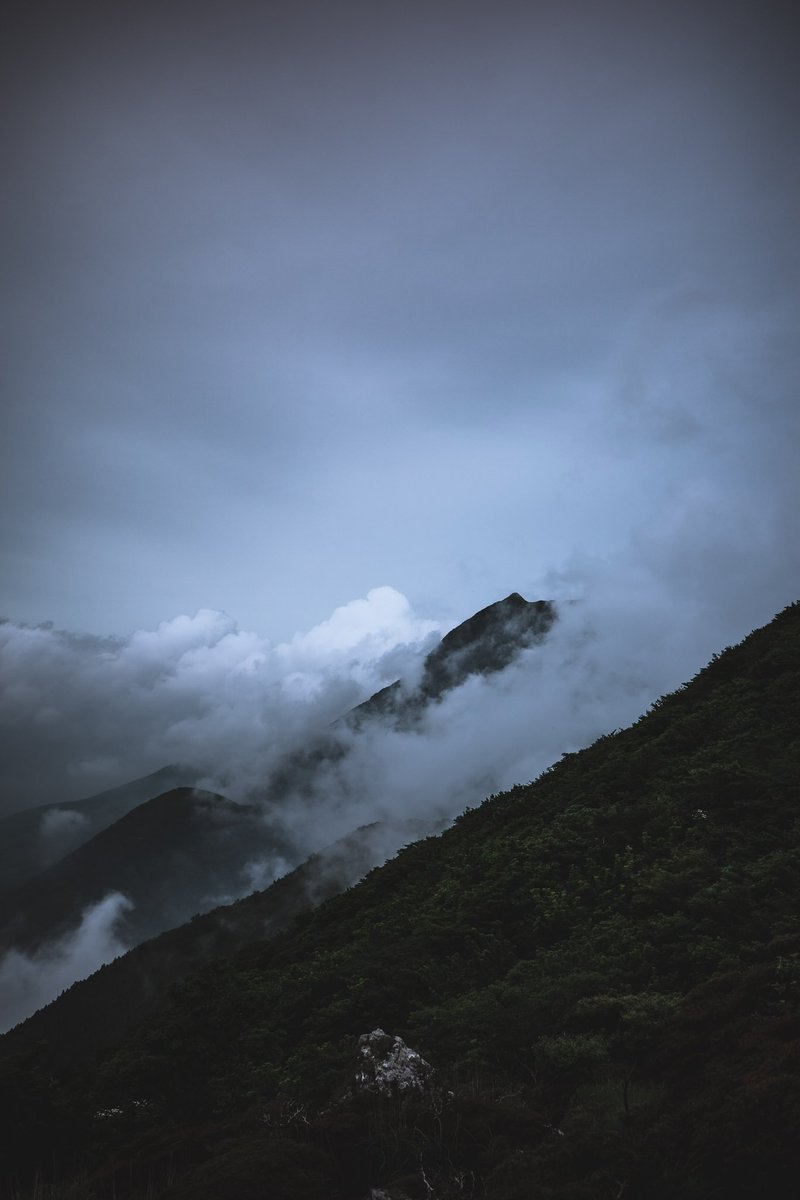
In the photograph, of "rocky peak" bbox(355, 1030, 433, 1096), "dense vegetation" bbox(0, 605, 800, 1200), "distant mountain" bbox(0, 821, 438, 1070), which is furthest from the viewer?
"distant mountain" bbox(0, 821, 438, 1070)

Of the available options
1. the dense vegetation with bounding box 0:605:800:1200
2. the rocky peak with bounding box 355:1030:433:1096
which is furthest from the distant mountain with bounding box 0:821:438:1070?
the rocky peak with bounding box 355:1030:433:1096

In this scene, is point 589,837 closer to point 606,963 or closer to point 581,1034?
point 606,963

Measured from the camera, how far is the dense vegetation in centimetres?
719

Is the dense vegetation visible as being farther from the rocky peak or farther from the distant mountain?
the distant mountain

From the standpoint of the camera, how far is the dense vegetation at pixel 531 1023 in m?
7.19

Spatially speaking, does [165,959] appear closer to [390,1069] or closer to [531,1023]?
[531,1023]

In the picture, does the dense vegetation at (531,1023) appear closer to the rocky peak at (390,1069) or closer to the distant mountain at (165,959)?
the rocky peak at (390,1069)

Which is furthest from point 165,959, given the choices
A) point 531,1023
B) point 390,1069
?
point 390,1069

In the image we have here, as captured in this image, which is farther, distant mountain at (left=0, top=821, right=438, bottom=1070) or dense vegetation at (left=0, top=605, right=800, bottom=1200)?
distant mountain at (left=0, top=821, right=438, bottom=1070)

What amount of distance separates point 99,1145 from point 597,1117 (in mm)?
9865

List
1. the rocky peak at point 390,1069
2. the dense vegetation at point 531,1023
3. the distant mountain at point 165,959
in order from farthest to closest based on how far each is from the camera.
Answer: the distant mountain at point 165,959 → the rocky peak at point 390,1069 → the dense vegetation at point 531,1023

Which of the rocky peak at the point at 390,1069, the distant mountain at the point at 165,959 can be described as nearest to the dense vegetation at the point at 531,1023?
the rocky peak at the point at 390,1069

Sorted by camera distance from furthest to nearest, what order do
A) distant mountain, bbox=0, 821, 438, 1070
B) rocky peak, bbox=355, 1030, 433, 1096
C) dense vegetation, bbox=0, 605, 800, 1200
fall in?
distant mountain, bbox=0, 821, 438, 1070, rocky peak, bbox=355, 1030, 433, 1096, dense vegetation, bbox=0, 605, 800, 1200

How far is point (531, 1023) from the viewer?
43.7 ft
